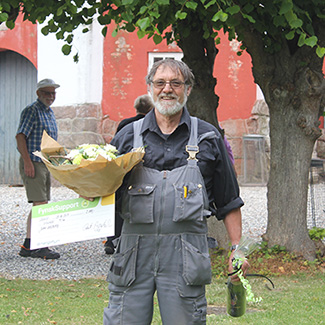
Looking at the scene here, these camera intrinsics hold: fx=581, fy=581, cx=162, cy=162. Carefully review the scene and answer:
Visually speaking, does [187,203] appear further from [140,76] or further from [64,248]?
[140,76]

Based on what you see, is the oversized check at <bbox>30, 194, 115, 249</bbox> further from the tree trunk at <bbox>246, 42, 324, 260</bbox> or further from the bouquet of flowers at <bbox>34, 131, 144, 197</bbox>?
the tree trunk at <bbox>246, 42, 324, 260</bbox>

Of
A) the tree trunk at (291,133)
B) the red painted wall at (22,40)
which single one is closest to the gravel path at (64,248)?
the tree trunk at (291,133)

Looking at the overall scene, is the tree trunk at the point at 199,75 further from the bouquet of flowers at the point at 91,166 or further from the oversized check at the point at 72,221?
the oversized check at the point at 72,221

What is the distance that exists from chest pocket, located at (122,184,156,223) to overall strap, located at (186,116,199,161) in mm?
280

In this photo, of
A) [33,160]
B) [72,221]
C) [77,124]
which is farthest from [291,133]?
[77,124]

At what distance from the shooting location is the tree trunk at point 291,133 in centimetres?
710

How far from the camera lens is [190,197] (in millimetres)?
3250

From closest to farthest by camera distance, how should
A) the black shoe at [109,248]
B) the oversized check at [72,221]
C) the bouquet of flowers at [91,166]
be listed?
the bouquet of flowers at [91,166] → the oversized check at [72,221] → the black shoe at [109,248]

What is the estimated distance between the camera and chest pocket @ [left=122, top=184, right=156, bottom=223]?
3.25 m

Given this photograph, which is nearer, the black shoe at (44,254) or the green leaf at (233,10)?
the green leaf at (233,10)

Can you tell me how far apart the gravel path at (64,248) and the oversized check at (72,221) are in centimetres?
394

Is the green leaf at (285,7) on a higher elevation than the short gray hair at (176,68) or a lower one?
higher

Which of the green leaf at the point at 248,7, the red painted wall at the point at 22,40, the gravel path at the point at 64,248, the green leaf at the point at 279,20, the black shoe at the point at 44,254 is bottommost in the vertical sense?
the gravel path at the point at 64,248

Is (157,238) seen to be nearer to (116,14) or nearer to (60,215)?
(60,215)
